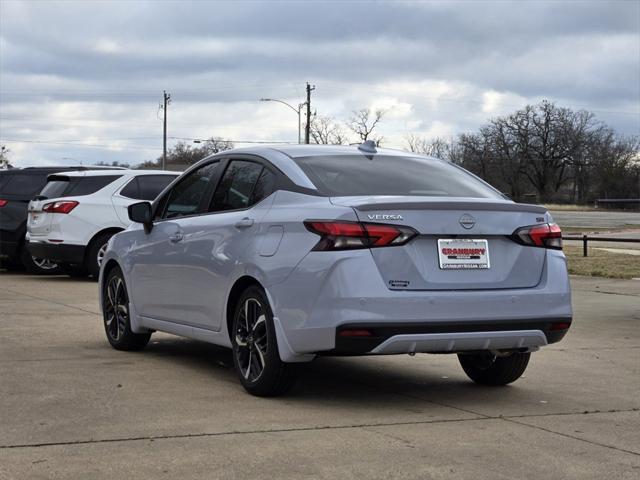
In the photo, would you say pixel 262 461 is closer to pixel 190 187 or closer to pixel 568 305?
pixel 568 305

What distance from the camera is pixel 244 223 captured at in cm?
705

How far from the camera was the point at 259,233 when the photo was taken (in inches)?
271

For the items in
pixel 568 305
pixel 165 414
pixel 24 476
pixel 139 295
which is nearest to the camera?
pixel 24 476

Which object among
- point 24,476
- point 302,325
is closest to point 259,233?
point 302,325

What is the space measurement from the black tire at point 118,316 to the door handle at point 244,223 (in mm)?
2143

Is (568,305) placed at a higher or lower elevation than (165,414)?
higher

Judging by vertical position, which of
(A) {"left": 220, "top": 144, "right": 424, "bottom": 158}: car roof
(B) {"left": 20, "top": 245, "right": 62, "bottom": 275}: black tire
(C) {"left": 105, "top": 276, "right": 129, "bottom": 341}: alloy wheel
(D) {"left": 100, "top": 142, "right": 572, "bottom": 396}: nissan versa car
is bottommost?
(B) {"left": 20, "top": 245, "right": 62, "bottom": 275}: black tire

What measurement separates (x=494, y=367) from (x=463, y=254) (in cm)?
140

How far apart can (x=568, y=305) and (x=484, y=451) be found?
5.61 feet

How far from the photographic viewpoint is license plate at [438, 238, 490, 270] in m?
6.37

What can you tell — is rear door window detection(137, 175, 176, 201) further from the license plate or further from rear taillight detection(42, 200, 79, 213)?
the license plate

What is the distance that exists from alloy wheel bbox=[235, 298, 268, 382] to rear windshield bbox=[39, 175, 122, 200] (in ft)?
34.7

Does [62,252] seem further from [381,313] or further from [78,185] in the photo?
[381,313]

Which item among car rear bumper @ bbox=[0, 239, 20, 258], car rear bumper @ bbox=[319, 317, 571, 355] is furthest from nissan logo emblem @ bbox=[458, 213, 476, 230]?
car rear bumper @ bbox=[0, 239, 20, 258]
